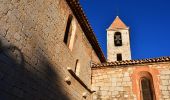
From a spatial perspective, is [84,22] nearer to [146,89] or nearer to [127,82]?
[127,82]

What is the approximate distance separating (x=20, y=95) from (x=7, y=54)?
929 mm

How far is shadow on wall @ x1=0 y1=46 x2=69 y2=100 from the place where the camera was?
374cm

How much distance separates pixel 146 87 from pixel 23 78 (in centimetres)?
667

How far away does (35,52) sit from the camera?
489cm

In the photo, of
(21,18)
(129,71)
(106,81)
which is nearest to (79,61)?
(106,81)

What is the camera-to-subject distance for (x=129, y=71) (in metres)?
9.46

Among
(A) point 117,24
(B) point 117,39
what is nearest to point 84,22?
(B) point 117,39

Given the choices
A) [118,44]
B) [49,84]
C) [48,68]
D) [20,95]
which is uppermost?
[118,44]

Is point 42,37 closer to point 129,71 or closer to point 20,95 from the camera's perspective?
point 20,95

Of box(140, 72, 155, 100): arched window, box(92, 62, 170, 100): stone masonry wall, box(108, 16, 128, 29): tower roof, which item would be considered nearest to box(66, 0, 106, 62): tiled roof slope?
box(92, 62, 170, 100): stone masonry wall

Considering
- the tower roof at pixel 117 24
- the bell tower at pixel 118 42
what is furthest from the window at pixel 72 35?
the tower roof at pixel 117 24

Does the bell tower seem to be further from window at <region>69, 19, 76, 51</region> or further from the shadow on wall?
the shadow on wall

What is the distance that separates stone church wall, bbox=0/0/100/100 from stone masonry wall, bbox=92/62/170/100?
214 cm

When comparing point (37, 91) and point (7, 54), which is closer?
point (7, 54)
